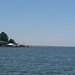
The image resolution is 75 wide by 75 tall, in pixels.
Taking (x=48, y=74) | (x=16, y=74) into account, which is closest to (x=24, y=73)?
(x=16, y=74)

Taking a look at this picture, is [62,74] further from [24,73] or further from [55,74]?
[24,73]

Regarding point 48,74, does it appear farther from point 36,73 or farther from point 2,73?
point 2,73

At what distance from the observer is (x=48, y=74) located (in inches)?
1615

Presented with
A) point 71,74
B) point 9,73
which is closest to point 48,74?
point 71,74

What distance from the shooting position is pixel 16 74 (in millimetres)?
40719

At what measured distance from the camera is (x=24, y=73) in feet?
138

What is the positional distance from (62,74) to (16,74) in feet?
30.2

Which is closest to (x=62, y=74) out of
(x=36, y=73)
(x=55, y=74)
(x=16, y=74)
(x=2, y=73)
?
(x=55, y=74)

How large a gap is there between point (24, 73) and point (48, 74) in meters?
4.91

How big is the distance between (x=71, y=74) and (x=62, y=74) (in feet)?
5.92

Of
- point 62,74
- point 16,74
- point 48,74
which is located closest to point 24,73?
point 16,74

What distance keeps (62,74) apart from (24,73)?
7.68m

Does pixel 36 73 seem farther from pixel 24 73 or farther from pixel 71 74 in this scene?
pixel 71 74

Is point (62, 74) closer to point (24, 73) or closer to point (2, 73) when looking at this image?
point (24, 73)
